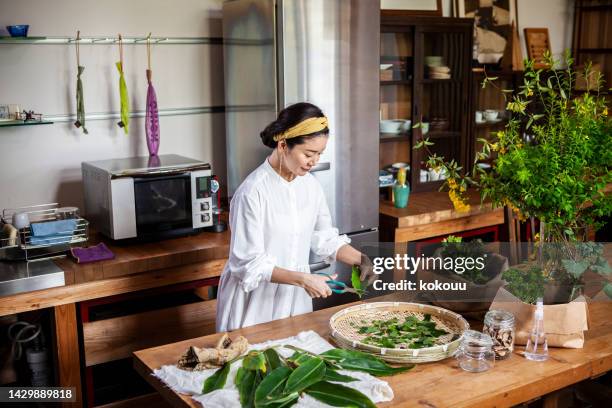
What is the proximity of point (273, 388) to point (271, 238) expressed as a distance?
1016 millimetres

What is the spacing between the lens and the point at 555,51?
5789mm

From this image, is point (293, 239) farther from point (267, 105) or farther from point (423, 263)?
point (267, 105)

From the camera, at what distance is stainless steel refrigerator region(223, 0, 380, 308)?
11.7 feet

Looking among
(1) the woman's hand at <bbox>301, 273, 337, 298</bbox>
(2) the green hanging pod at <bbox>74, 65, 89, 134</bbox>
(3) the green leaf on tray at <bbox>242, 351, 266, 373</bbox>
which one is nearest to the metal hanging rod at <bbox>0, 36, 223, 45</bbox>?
(2) the green hanging pod at <bbox>74, 65, 89, 134</bbox>

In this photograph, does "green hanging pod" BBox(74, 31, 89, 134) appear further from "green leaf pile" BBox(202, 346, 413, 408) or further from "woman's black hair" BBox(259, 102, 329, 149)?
"green leaf pile" BBox(202, 346, 413, 408)

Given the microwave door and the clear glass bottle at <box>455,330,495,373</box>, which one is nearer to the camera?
the clear glass bottle at <box>455,330,495,373</box>

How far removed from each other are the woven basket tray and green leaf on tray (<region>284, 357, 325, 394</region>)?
212 mm

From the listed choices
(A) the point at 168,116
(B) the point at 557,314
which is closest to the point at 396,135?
(A) the point at 168,116

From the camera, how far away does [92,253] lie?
3189 millimetres

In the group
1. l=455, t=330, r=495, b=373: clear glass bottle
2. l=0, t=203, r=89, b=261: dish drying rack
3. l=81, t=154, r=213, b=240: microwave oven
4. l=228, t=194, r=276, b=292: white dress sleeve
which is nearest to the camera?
l=455, t=330, r=495, b=373: clear glass bottle

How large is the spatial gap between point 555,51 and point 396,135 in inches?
80.8

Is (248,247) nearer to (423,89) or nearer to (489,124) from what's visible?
(423,89)

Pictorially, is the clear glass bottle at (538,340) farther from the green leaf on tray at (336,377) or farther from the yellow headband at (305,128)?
the yellow headband at (305,128)

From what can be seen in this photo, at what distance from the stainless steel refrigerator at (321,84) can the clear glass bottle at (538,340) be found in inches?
68.3
